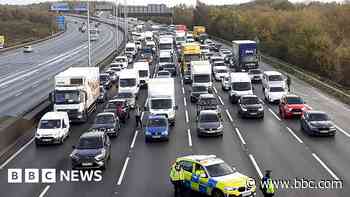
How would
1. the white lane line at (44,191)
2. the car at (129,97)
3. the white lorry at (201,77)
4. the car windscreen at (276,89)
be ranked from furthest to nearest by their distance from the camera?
the white lorry at (201,77), the car windscreen at (276,89), the car at (129,97), the white lane line at (44,191)

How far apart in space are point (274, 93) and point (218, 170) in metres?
27.0

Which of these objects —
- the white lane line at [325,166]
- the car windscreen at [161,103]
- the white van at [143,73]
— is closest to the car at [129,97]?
the car windscreen at [161,103]

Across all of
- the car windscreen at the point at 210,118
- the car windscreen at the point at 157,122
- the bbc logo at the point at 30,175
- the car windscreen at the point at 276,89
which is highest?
the car windscreen at the point at 276,89

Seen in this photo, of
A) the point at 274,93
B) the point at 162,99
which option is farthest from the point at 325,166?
the point at 274,93

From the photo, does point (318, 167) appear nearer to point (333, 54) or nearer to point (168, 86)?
point (168, 86)

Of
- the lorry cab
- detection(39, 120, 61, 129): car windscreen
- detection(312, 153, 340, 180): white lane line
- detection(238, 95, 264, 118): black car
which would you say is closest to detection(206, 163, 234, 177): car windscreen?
detection(312, 153, 340, 180): white lane line

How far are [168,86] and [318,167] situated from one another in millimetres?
15983

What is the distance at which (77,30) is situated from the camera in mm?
180625

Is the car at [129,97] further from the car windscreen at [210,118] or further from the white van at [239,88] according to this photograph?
the car windscreen at [210,118]

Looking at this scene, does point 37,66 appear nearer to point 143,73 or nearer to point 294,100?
point 143,73

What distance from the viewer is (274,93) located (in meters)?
48.2

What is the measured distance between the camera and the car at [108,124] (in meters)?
36.0

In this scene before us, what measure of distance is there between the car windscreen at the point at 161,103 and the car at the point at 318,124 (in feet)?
32.2

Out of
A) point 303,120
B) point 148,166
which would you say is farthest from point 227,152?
point 303,120
